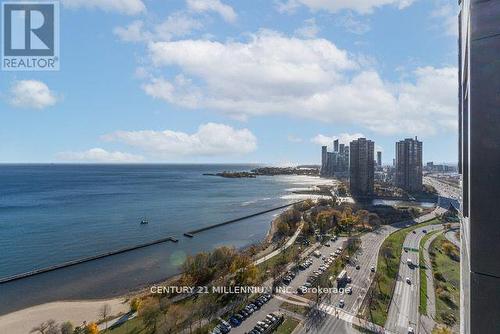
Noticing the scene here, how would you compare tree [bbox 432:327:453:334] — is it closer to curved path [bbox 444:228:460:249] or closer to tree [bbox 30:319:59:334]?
curved path [bbox 444:228:460:249]

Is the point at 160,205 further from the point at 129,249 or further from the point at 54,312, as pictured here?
the point at 54,312

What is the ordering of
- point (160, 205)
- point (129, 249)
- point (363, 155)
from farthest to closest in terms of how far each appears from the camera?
point (363, 155) < point (160, 205) < point (129, 249)

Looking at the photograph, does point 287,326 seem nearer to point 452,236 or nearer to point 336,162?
point 452,236

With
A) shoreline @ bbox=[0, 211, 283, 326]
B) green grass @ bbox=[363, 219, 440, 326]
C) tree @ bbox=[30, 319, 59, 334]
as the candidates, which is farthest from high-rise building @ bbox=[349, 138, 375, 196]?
tree @ bbox=[30, 319, 59, 334]

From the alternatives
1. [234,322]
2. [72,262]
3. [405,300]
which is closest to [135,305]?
[234,322]

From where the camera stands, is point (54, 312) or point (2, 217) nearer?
point (54, 312)

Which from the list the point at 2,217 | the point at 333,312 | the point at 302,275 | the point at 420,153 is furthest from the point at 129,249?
the point at 420,153
